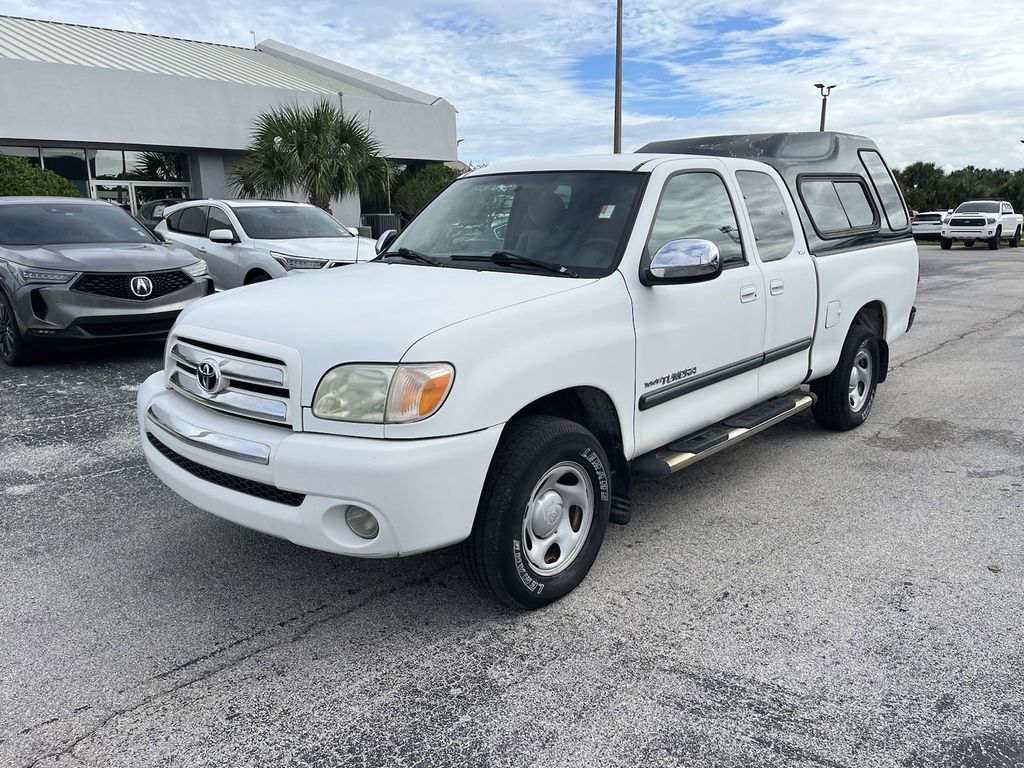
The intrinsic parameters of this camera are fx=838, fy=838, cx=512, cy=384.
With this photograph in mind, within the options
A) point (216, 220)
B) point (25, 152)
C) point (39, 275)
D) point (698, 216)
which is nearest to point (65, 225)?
point (39, 275)

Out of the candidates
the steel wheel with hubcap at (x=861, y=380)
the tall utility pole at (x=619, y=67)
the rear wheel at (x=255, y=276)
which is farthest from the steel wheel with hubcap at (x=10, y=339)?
the tall utility pole at (x=619, y=67)

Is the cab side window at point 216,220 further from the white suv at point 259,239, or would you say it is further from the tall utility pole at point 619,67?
the tall utility pole at point 619,67

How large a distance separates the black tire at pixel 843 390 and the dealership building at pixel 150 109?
2233 centimetres

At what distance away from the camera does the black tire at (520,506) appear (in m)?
3.08

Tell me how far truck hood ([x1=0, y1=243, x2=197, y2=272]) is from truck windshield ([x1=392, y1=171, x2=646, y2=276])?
458cm

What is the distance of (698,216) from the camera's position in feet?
14.1

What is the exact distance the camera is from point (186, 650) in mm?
3107

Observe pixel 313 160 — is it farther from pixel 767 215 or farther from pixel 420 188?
pixel 767 215

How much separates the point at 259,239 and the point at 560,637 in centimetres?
830

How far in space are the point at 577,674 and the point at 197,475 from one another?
66.1 inches

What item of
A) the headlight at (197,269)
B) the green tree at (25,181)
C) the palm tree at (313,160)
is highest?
the palm tree at (313,160)

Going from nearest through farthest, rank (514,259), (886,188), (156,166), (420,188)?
(514,259), (886,188), (156,166), (420,188)

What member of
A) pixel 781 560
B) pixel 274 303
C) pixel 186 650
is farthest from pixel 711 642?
pixel 274 303

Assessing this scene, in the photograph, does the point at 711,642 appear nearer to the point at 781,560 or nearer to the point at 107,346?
the point at 781,560
